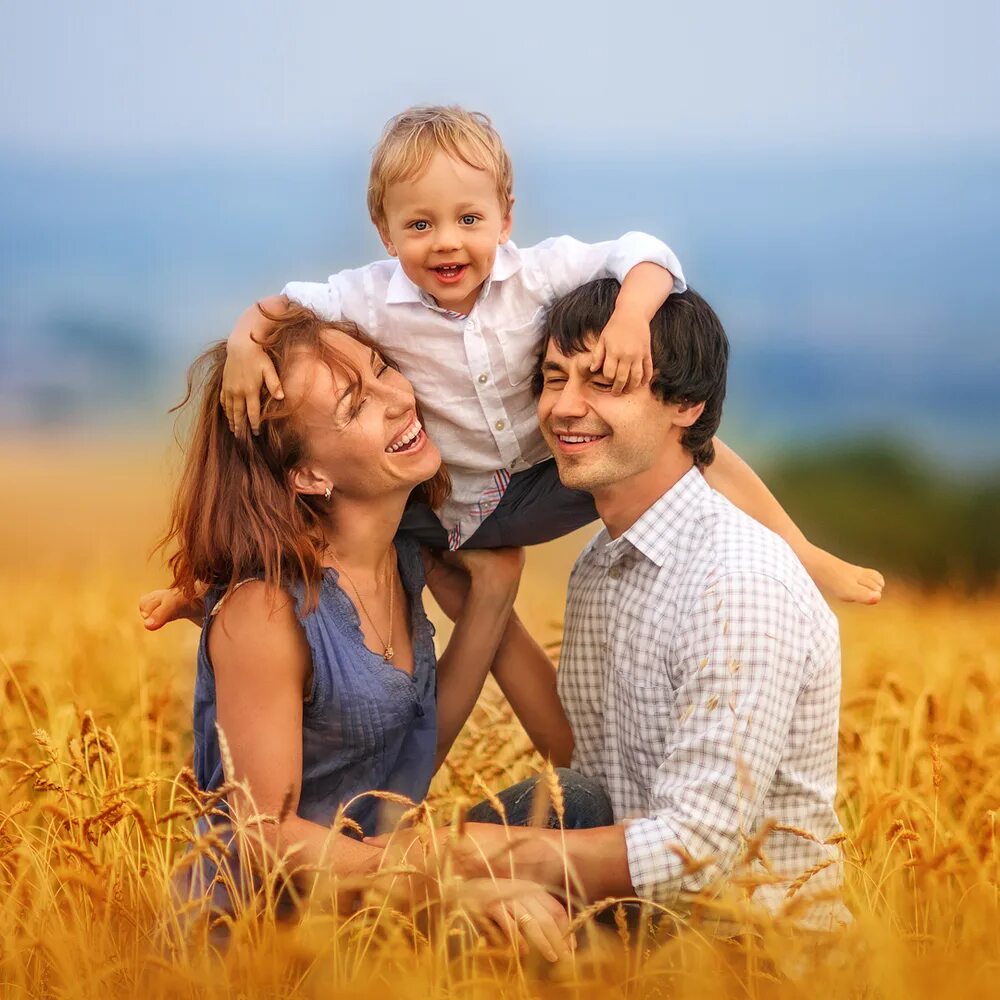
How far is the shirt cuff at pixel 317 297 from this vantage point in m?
3.76

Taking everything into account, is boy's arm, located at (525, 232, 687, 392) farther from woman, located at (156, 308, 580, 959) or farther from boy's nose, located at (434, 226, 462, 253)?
woman, located at (156, 308, 580, 959)

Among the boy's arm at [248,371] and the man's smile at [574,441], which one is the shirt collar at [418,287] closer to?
the boy's arm at [248,371]

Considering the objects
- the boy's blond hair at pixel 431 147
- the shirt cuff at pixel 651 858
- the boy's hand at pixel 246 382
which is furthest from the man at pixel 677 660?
the boy's hand at pixel 246 382

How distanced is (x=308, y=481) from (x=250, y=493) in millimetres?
152

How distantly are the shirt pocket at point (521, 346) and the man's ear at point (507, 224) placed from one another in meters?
0.22

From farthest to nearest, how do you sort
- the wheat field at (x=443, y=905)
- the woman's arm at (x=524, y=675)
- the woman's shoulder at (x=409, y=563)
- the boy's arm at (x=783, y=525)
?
the boy's arm at (x=783, y=525), the woman's arm at (x=524, y=675), the woman's shoulder at (x=409, y=563), the wheat field at (x=443, y=905)

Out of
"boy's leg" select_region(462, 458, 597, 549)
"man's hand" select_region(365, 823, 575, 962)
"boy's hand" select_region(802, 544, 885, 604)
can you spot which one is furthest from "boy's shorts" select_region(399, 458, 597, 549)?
"man's hand" select_region(365, 823, 575, 962)

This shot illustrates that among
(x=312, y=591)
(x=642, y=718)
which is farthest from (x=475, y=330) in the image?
(x=642, y=718)

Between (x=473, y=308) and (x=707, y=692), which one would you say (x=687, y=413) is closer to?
(x=473, y=308)

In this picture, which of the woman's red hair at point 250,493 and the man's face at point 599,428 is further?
the man's face at point 599,428

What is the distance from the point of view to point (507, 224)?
385 cm

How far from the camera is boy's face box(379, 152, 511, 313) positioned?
143 inches

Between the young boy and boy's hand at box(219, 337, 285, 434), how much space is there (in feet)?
0.04

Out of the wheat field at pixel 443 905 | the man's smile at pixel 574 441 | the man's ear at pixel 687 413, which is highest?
the man's ear at pixel 687 413
